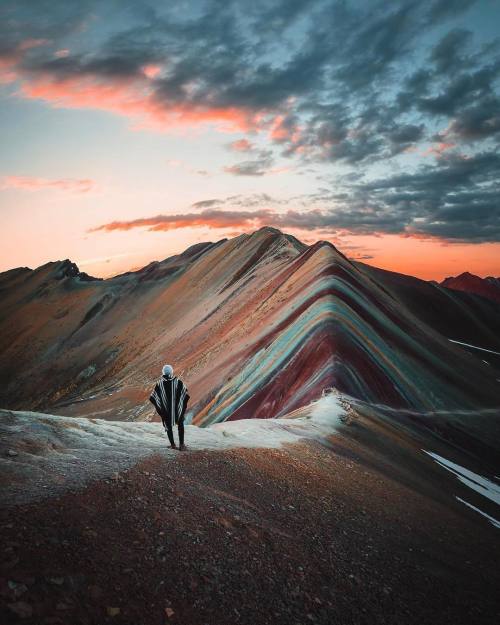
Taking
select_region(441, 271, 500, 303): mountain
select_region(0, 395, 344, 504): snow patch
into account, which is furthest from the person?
Answer: select_region(441, 271, 500, 303): mountain

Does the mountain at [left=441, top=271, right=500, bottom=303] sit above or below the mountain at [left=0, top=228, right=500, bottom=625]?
above

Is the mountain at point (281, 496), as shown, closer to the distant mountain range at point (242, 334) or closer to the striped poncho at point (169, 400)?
the distant mountain range at point (242, 334)

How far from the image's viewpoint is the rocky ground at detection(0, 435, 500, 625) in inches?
166

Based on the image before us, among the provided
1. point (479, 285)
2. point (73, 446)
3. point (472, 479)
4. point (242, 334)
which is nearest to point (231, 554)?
point (73, 446)

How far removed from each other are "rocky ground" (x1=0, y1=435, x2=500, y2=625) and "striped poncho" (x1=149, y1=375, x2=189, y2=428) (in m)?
0.94

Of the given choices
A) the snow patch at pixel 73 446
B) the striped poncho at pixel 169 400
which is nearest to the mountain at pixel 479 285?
the snow patch at pixel 73 446

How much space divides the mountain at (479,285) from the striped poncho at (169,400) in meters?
194

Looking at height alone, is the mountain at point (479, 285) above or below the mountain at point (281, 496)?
above

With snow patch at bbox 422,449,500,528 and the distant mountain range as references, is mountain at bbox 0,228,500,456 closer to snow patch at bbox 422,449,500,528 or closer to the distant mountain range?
the distant mountain range

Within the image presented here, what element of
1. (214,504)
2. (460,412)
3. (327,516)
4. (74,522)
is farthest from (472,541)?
(460,412)

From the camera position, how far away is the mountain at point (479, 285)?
180m

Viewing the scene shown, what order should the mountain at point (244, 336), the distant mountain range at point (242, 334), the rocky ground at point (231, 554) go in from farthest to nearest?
the distant mountain range at point (242, 334) < the mountain at point (244, 336) < the rocky ground at point (231, 554)

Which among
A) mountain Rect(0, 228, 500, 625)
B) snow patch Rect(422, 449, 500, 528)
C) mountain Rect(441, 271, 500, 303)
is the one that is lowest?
snow patch Rect(422, 449, 500, 528)

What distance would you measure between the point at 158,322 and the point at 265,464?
7680 centimetres
